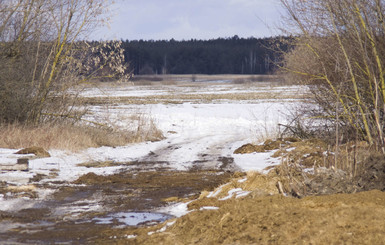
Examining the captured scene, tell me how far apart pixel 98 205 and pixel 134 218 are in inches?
45.9

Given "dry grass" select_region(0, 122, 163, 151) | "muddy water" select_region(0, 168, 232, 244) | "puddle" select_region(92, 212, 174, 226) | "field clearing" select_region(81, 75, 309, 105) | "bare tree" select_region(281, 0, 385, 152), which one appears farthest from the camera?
"field clearing" select_region(81, 75, 309, 105)

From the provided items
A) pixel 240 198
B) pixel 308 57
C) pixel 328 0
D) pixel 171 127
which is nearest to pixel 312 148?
pixel 308 57

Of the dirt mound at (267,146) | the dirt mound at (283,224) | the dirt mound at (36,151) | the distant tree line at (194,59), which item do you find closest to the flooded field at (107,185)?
the dirt mound at (36,151)

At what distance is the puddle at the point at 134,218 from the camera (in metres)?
7.49

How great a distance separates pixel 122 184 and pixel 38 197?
6.63 ft

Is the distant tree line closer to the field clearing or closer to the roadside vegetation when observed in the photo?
the field clearing

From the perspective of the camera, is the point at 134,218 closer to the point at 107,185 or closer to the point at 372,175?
the point at 107,185

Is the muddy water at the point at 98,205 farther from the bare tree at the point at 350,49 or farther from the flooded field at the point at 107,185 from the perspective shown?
the bare tree at the point at 350,49

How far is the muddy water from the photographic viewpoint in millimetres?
6887

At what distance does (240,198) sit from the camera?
8.12 meters

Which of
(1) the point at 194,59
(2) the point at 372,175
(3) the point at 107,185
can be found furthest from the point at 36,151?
(1) the point at 194,59

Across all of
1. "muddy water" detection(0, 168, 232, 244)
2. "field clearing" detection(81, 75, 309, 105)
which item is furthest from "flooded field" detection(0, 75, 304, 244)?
"field clearing" detection(81, 75, 309, 105)

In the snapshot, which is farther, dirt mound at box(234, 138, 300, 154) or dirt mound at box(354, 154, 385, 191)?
dirt mound at box(234, 138, 300, 154)

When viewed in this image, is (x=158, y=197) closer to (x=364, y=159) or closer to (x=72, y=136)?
(x=364, y=159)
